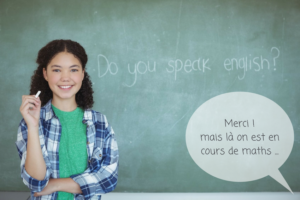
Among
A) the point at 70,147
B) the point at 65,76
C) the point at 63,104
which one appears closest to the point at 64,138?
the point at 70,147

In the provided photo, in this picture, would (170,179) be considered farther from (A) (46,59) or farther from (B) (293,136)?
(A) (46,59)

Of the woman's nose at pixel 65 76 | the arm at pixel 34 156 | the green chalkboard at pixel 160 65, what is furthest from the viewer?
the green chalkboard at pixel 160 65

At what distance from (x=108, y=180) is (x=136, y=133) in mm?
1227

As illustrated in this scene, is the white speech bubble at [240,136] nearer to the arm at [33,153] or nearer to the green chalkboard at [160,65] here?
the green chalkboard at [160,65]

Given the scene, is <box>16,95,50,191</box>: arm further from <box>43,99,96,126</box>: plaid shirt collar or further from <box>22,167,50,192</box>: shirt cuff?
<box>43,99,96,126</box>: plaid shirt collar

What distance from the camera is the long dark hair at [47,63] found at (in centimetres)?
112

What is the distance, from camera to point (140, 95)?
2316 mm

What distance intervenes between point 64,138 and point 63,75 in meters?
0.25

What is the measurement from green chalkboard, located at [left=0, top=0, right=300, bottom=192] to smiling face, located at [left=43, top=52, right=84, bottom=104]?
1.18 m

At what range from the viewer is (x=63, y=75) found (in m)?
1.09

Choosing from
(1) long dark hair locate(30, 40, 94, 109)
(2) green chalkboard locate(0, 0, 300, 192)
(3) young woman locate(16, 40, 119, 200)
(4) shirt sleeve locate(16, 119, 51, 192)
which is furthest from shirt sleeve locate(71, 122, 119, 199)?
(2) green chalkboard locate(0, 0, 300, 192)

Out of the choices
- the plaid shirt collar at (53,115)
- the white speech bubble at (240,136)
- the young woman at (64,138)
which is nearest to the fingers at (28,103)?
the young woman at (64,138)

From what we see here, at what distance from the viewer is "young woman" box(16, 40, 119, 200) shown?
1000mm

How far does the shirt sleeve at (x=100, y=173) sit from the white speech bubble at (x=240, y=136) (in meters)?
1.30
